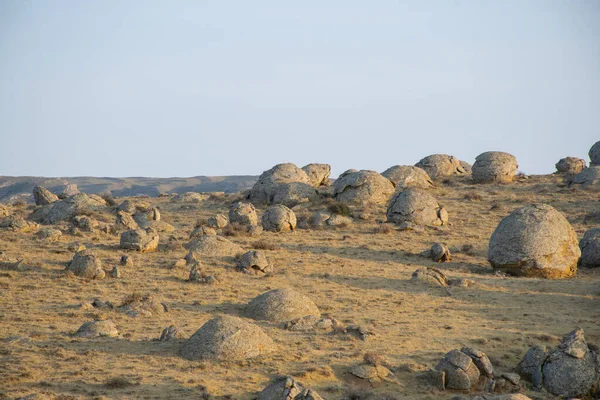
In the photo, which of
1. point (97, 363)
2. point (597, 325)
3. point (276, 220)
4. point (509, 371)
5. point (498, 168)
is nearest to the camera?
point (97, 363)

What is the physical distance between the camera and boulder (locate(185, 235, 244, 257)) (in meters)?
23.6

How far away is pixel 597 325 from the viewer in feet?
57.1

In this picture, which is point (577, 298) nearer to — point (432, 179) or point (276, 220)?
point (276, 220)

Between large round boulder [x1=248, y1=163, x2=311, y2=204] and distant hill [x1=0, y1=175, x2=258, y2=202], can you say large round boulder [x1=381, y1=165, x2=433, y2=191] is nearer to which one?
large round boulder [x1=248, y1=163, x2=311, y2=204]

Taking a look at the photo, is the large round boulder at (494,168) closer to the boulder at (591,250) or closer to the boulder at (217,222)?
the boulder at (591,250)

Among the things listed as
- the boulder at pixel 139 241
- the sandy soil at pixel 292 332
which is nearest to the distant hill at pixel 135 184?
the boulder at pixel 139 241

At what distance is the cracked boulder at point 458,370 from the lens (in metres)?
13.2

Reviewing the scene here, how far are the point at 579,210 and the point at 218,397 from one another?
26.3 metres

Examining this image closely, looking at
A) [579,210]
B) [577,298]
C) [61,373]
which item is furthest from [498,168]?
[61,373]

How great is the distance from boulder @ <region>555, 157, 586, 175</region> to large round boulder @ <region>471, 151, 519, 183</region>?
4.38 m

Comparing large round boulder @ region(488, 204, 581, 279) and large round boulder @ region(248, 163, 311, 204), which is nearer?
large round boulder @ region(488, 204, 581, 279)

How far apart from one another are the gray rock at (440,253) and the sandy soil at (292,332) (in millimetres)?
497

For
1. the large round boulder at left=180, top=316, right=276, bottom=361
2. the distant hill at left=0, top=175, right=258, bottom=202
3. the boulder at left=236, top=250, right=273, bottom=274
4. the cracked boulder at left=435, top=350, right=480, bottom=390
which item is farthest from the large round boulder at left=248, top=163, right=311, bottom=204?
the distant hill at left=0, top=175, right=258, bottom=202

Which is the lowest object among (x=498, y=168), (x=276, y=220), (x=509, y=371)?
(x=509, y=371)
